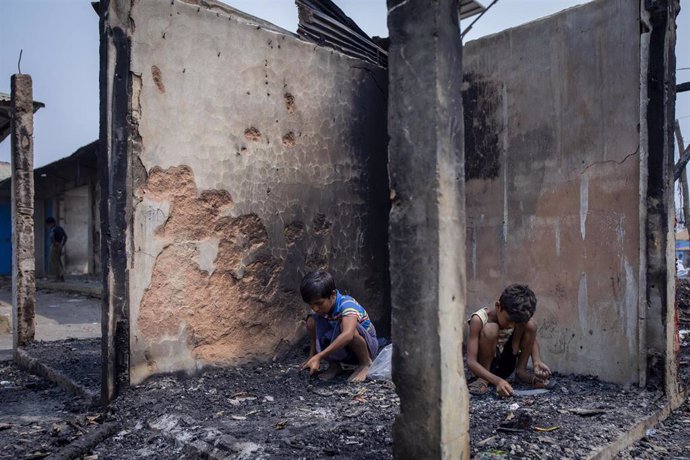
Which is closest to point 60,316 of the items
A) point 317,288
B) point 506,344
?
point 317,288

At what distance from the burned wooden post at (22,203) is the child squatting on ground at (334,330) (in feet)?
11.1

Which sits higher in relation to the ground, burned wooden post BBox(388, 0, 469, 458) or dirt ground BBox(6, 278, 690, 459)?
burned wooden post BBox(388, 0, 469, 458)

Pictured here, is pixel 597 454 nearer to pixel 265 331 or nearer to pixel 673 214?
pixel 673 214

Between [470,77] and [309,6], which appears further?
[309,6]

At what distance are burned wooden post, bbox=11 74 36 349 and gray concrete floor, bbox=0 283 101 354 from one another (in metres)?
0.83

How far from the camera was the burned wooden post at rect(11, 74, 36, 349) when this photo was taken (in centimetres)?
597

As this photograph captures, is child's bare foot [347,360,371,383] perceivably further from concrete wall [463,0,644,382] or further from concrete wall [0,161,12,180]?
concrete wall [0,161,12,180]

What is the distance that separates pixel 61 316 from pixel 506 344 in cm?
837

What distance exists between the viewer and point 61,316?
388 inches

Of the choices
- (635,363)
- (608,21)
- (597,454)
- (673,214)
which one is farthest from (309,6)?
(597,454)

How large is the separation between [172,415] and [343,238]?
2454 millimetres

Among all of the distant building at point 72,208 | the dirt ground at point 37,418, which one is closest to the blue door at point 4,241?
the distant building at point 72,208

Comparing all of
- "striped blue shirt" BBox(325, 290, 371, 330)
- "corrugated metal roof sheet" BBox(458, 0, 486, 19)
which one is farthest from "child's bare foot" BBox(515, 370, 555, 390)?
"corrugated metal roof sheet" BBox(458, 0, 486, 19)

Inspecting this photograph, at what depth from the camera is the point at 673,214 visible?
4.00m
